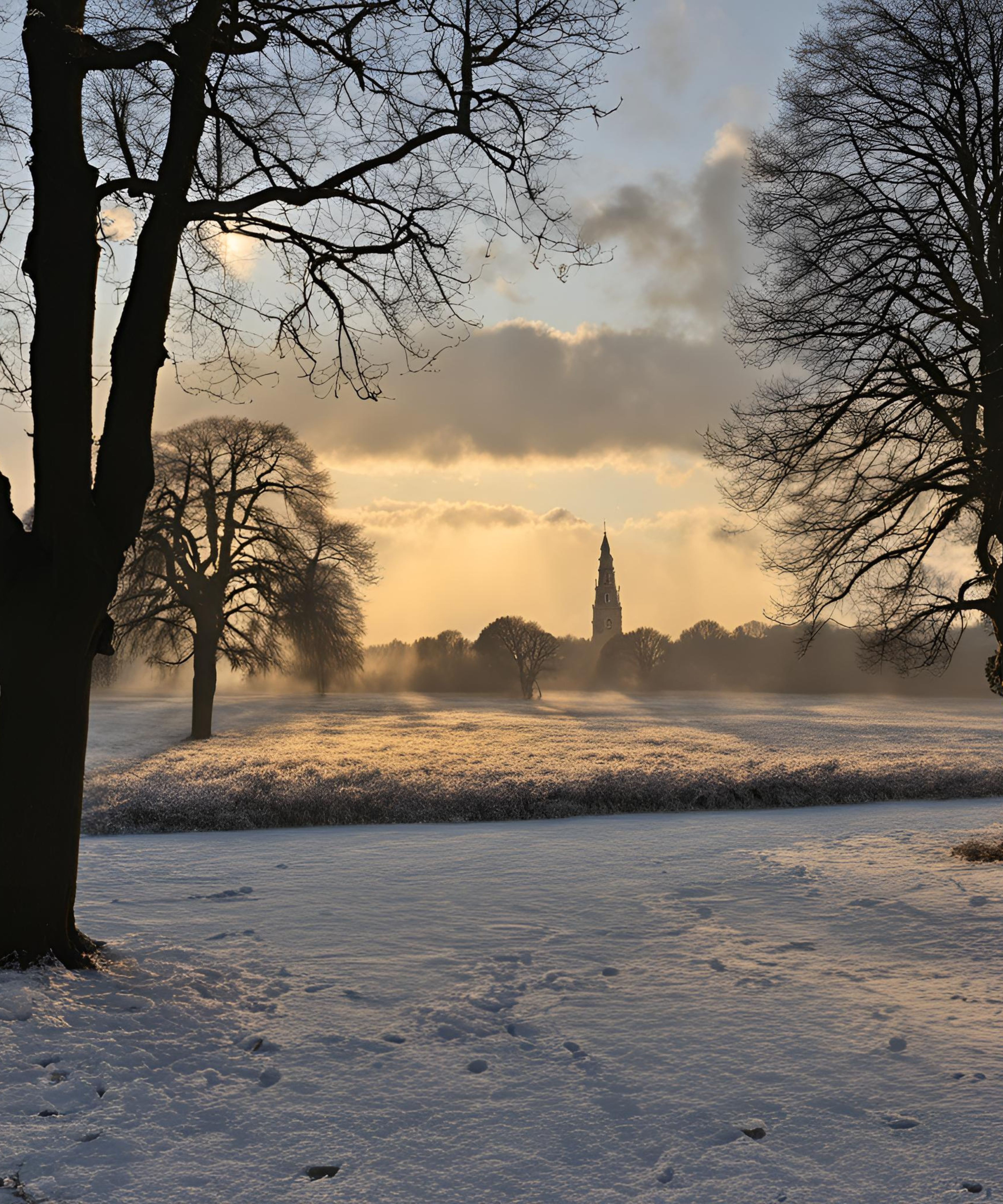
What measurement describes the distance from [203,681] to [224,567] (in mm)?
3660

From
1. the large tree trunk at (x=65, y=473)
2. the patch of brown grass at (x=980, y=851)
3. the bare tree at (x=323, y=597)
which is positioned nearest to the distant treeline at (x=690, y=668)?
the bare tree at (x=323, y=597)

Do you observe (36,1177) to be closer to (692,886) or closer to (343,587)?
(692,886)

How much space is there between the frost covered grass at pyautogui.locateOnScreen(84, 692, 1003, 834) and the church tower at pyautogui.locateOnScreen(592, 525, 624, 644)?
3402 inches

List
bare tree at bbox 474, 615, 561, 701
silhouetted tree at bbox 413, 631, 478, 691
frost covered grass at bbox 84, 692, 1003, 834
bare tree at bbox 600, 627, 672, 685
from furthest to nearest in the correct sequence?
1. bare tree at bbox 600, 627, 672, 685
2. silhouetted tree at bbox 413, 631, 478, 691
3. bare tree at bbox 474, 615, 561, 701
4. frost covered grass at bbox 84, 692, 1003, 834

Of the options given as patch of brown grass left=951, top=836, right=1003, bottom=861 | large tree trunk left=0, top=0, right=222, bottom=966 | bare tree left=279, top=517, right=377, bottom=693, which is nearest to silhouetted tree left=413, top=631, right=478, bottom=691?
bare tree left=279, top=517, right=377, bottom=693

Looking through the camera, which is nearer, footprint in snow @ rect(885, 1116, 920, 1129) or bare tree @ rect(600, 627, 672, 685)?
footprint in snow @ rect(885, 1116, 920, 1129)

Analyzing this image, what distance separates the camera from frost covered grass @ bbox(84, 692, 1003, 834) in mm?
13883

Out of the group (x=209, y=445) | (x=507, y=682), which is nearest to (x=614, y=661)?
(x=507, y=682)

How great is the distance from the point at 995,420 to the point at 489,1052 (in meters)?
9.27

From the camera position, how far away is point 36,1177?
3588mm

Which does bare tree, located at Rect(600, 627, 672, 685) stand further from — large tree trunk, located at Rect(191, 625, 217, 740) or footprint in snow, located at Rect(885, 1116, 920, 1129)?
footprint in snow, located at Rect(885, 1116, 920, 1129)

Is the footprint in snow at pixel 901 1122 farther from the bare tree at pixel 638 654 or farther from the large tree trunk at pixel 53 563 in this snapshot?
the bare tree at pixel 638 654

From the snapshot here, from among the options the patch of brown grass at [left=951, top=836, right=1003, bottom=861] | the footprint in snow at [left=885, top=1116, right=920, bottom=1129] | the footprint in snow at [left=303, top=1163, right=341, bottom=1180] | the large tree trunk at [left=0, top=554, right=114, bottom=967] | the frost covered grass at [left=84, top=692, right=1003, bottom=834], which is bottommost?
the frost covered grass at [left=84, top=692, right=1003, bottom=834]

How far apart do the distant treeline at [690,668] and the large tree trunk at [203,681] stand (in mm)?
35884
